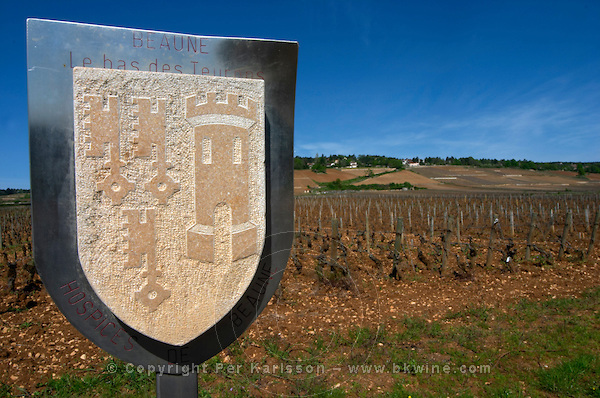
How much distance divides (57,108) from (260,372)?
13.1ft

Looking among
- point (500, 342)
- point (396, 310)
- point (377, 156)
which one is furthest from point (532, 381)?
point (377, 156)

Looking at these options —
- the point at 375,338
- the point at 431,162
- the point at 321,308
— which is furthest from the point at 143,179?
the point at 431,162

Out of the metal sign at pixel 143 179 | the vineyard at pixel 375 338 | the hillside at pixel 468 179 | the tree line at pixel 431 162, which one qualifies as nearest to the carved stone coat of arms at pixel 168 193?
the metal sign at pixel 143 179

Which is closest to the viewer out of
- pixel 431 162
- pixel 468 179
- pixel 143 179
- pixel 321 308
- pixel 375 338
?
pixel 143 179

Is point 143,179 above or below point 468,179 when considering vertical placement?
above

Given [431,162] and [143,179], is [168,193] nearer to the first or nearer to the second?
[143,179]

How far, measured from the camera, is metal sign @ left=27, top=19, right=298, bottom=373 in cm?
174

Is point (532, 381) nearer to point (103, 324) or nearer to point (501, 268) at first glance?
point (103, 324)

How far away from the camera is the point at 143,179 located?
177 cm

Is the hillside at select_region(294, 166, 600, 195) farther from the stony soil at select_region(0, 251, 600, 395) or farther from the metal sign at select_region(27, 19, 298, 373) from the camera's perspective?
the metal sign at select_region(27, 19, 298, 373)

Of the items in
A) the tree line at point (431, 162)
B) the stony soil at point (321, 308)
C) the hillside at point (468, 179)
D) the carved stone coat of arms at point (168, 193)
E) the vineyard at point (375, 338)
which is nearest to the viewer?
the carved stone coat of arms at point (168, 193)

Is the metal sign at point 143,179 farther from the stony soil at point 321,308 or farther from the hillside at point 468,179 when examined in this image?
the hillside at point 468,179

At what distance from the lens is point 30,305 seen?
720 cm

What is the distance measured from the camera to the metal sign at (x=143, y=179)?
1.74 meters
